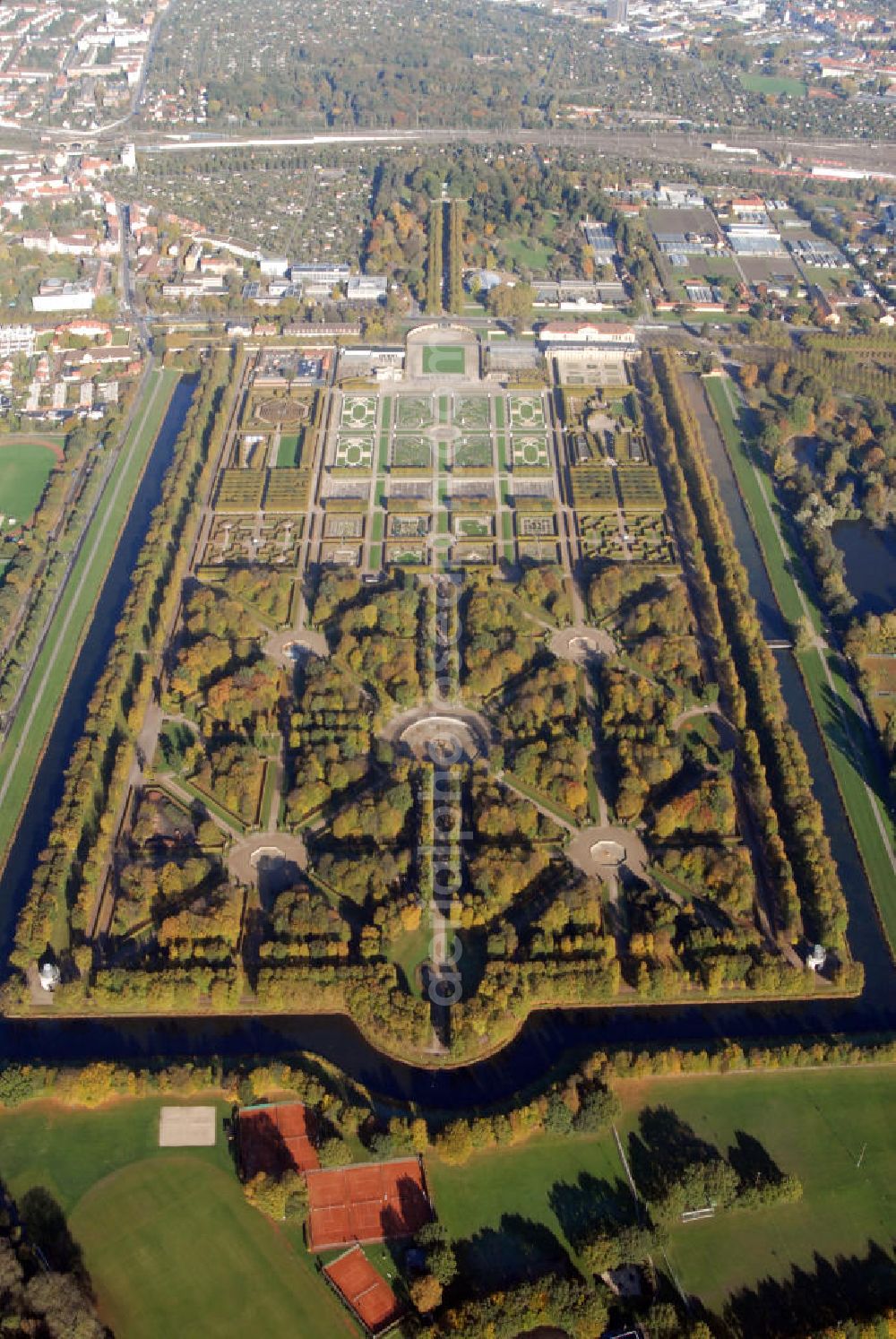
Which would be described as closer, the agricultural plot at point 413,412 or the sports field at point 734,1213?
the sports field at point 734,1213

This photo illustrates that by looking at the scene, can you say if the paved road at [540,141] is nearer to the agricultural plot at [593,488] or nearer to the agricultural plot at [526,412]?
the agricultural plot at [526,412]

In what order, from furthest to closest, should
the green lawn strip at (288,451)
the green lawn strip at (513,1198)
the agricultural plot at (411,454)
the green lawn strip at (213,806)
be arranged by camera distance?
the green lawn strip at (288,451)
the agricultural plot at (411,454)
the green lawn strip at (213,806)
the green lawn strip at (513,1198)

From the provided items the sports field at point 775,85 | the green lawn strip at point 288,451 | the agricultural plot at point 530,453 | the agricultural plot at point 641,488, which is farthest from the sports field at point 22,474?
the sports field at point 775,85

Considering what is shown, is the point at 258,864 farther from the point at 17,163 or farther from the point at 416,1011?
the point at 17,163

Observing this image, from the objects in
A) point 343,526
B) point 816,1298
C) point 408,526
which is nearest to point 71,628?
point 343,526

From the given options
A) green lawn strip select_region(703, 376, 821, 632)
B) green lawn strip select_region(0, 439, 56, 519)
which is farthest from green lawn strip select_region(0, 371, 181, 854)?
green lawn strip select_region(703, 376, 821, 632)

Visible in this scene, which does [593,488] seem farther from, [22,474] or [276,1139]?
[276,1139]
